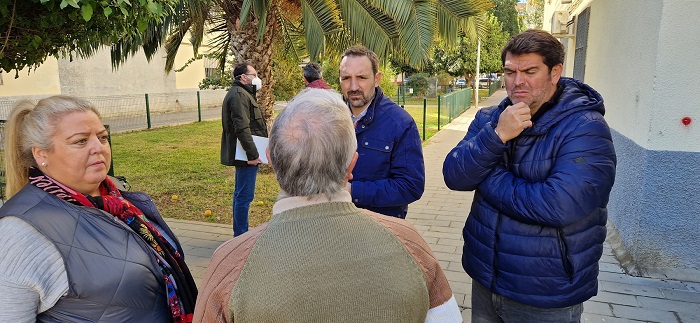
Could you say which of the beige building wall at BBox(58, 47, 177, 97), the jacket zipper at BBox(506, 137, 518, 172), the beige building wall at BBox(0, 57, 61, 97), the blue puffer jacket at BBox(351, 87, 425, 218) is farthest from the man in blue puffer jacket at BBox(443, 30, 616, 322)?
the beige building wall at BBox(0, 57, 61, 97)

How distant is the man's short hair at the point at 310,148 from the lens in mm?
1245

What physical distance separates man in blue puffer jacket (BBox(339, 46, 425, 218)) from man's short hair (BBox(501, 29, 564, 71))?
35.1 inches

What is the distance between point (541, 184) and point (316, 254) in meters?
1.19

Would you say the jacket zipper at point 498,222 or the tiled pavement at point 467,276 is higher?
the jacket zipper at point 498,222

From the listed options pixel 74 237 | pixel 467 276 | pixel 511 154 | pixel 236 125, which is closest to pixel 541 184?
pixel 511 154

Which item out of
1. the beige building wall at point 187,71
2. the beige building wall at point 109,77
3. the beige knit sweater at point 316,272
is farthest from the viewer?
the beige building wall at point 187,71

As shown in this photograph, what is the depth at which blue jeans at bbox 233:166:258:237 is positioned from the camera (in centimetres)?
505

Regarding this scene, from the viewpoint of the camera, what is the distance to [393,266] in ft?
4.09

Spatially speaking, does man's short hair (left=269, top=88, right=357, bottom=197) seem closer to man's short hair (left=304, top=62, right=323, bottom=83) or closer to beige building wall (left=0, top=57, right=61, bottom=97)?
man's short hair (left=304, top=62, right=323, bottom=83)

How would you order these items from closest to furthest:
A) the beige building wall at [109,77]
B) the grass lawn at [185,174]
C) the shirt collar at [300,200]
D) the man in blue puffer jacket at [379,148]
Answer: the shirt collar at [300,200], the man in blue puffer jacket at [379,148], the grass lawn at [185,174], the beige building wall at [109,77]

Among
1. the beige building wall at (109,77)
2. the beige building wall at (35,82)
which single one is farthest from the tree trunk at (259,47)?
the beige building wall at (35,82)

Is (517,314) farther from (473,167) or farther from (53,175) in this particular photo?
(53,175)

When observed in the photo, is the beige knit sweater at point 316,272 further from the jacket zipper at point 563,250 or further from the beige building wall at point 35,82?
the beige building wall at point 35,82

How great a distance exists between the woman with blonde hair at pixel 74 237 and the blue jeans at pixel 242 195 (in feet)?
9.61
